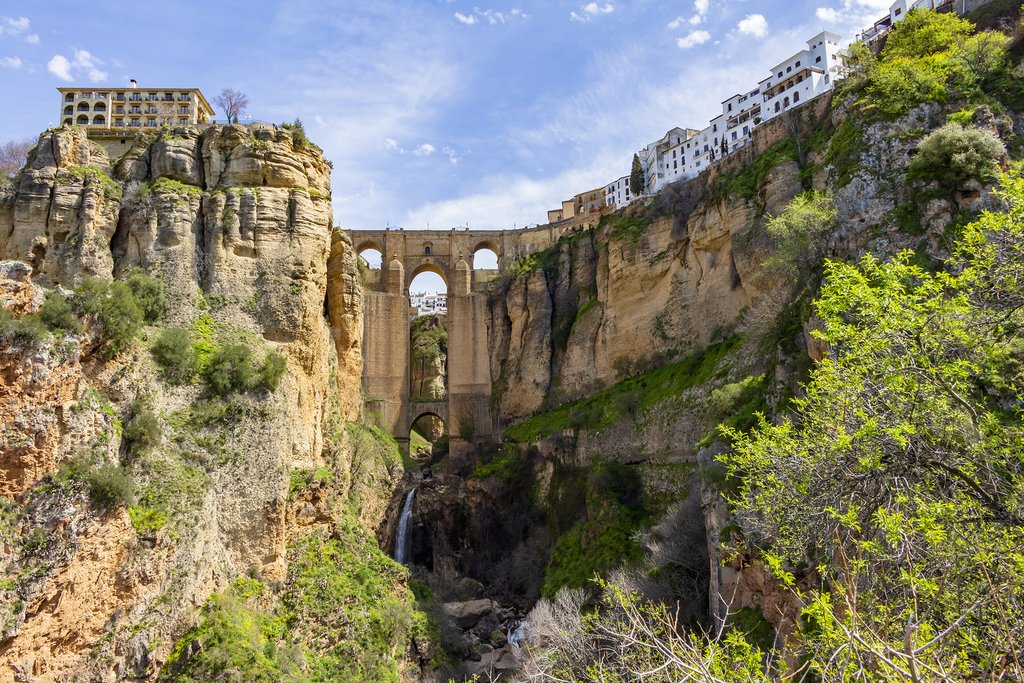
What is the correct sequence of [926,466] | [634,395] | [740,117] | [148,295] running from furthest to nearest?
[740,117] < [634,395] < [148,295] < [926,466]

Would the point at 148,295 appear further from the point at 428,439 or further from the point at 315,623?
the point at 428,439

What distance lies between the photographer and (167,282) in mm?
19766

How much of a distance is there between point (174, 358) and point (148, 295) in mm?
2615

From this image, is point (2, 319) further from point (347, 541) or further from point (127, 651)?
point (347, 541)

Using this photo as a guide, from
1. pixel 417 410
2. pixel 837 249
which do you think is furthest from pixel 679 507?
pixel 417 410

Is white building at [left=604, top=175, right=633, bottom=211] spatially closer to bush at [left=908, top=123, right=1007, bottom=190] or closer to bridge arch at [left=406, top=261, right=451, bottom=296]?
bridge arch at [left=406, top=261, right=451, bottom=296]

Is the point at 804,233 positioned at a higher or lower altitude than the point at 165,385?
higher

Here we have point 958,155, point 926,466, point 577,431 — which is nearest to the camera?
point 926,466

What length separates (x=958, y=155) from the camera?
18.8m

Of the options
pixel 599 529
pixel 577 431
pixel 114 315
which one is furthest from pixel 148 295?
pixel 577 431

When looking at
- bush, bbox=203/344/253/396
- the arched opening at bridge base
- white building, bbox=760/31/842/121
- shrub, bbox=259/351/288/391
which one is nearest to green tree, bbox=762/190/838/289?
shrub, bbox=259/351/288/391

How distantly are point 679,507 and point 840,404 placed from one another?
625 inches

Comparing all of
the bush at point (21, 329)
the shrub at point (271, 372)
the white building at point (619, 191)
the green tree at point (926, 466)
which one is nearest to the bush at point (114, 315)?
the bush at point (21, 329)

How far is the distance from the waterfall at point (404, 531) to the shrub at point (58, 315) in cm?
1896
